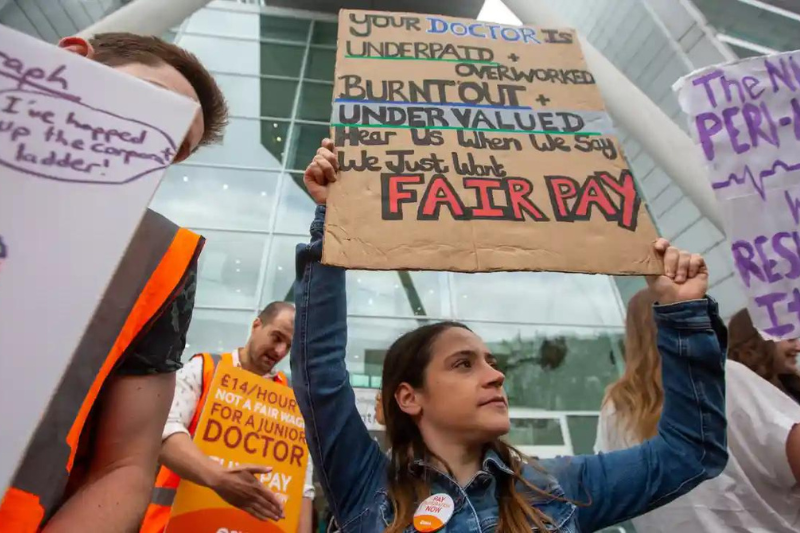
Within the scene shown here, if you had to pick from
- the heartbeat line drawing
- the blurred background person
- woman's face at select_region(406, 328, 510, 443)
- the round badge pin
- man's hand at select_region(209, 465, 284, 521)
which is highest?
the heartbeat line drawing

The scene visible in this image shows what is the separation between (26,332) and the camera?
488 millimetres

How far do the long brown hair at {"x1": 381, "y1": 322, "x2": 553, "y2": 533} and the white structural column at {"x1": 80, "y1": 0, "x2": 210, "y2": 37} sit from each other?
4.39 m

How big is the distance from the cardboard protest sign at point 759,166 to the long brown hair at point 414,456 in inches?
33.4

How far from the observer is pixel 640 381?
174 centimetres

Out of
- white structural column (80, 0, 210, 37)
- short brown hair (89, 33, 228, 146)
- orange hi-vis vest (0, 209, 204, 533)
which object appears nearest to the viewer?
orange hi-vis vest (0, 209, 204, 533)

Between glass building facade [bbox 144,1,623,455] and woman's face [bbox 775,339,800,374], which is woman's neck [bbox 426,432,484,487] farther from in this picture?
glass building facade [bbox 144,1,623,455]

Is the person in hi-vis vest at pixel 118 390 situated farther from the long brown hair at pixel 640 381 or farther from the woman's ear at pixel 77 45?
the long brown hair at pixel 640 381

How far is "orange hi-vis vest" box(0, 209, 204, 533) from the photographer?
60 cm

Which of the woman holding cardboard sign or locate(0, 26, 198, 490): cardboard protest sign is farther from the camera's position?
the woman holding cardboard sign

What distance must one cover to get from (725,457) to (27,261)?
4.71 feet

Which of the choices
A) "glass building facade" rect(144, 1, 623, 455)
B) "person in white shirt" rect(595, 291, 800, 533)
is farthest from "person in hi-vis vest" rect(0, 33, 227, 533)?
"glass building facade" rect(144, 1, 623, 455)

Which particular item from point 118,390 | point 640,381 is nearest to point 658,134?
point 640,381

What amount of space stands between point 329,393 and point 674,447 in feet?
2.77

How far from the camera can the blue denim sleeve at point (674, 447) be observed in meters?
1.17
